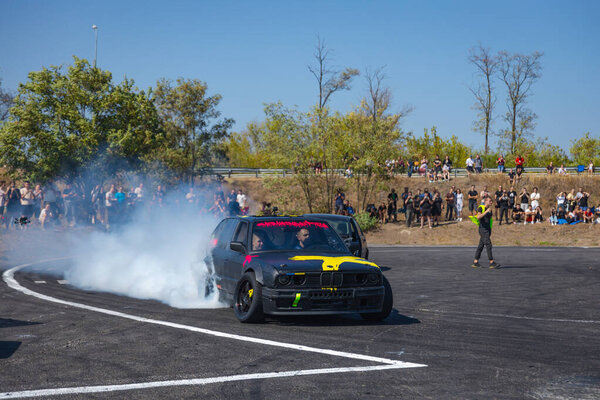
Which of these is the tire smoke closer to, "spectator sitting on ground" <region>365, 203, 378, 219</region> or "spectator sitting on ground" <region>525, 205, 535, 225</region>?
"spectator sitting on ground" <region>365, 203, 378, 219</region>

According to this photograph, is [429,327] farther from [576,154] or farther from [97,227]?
[576,154]

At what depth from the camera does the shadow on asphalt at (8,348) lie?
678 centimetres

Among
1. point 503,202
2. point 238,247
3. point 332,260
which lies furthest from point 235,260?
point 503,202

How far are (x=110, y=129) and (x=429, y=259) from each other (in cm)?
2269

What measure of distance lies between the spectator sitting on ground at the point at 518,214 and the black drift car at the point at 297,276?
2675 cm

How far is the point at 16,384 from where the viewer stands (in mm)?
5547

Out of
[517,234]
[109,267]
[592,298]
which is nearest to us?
[592,298]

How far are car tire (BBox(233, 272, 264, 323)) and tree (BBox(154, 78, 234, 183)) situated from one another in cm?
3799

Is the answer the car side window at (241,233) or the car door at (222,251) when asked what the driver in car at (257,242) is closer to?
the car side window at (241,233)

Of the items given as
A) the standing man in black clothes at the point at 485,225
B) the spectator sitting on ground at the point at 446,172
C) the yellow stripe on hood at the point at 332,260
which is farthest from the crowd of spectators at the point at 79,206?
the spectator sitting on ground at the point at 446,172

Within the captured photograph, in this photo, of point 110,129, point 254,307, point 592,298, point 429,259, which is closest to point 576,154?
point 110,129

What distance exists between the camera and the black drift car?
27.8ft

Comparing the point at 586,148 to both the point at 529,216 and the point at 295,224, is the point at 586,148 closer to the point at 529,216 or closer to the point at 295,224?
the point at 529,216

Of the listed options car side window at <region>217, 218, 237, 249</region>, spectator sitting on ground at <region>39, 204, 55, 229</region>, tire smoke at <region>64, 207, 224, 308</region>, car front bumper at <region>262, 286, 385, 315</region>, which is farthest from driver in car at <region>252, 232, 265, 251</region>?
spectator sitting on ground at <region>39, 204, 55, 229</region>
